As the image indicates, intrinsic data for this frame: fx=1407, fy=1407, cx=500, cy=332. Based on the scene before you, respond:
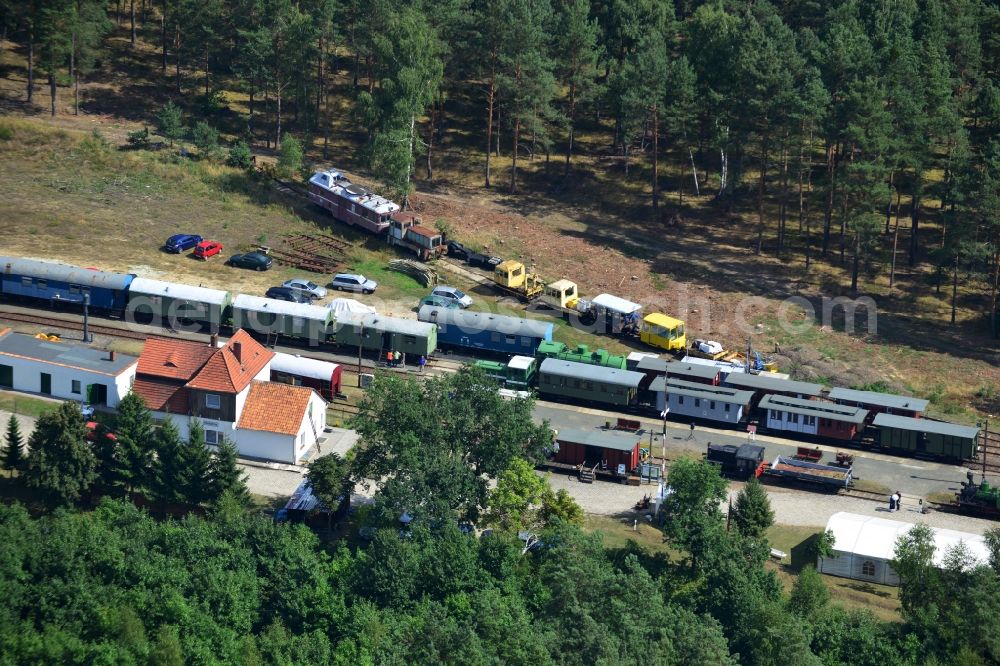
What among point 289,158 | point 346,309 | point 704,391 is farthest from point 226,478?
point 289,158

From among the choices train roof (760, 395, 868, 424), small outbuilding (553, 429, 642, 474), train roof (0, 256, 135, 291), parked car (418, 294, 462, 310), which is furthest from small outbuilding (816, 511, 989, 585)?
train roof (0, 256, 135, 291)

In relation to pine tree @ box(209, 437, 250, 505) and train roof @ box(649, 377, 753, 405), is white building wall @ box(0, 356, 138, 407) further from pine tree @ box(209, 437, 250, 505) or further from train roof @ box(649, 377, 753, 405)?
train roof @ box(649, 377, 753, 405)

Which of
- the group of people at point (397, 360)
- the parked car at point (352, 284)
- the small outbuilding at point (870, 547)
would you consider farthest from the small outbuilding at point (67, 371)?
the small outbuilding at point (870, 547)

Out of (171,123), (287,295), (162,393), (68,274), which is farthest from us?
(171,123)

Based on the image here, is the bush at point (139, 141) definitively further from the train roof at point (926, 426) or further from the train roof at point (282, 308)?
the train roof at point (926, 426)

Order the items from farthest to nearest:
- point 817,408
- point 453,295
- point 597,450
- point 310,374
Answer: point 453,295 → point 310,374 → point 817,408 → point 597,450

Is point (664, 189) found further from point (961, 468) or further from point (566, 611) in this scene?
Result: point (566, 611)

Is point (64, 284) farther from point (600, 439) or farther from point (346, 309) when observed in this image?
point (600, 439)
